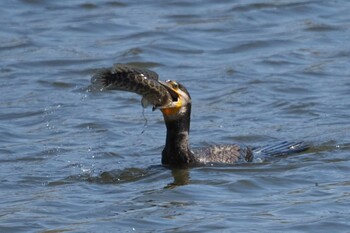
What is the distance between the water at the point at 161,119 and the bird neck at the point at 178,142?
0.19m

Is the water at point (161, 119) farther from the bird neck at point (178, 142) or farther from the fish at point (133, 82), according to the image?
the fish at point (133, 82)

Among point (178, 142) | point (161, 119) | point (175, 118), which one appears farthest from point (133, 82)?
point (161, 119)

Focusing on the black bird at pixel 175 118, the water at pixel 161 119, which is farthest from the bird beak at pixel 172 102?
the water at pixel 161 119

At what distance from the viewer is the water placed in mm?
9742

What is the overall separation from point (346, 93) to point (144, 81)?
13.8 feet

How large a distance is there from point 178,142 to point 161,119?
2.32 m

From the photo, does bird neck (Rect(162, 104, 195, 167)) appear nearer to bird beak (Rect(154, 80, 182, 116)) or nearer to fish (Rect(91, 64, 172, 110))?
bird beak (Rect(154, 80, 182, 116))

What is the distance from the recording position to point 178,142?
11328 mm

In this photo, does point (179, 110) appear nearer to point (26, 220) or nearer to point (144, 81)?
point (144, 81)

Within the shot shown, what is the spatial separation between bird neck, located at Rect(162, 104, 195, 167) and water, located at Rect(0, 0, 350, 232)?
0.62 feet

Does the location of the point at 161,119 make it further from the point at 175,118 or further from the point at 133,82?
the point at 133,82

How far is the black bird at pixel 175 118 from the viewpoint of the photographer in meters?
10.6

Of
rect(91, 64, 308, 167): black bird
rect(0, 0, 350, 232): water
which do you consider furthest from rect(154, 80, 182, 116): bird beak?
rect(0, 0, 350, 232): water

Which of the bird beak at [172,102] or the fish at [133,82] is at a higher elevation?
the fish at [133,82]
